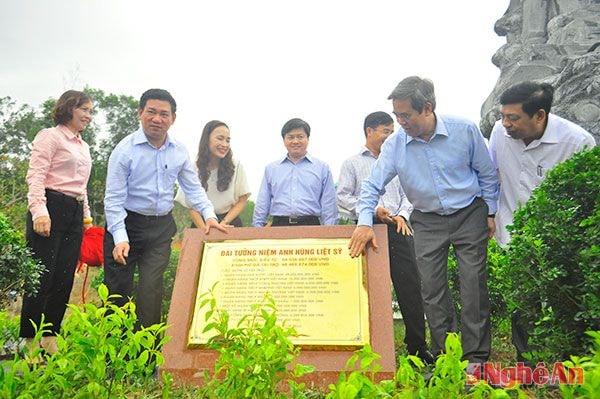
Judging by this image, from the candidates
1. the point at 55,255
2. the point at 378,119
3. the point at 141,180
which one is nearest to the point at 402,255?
the point at 378,119

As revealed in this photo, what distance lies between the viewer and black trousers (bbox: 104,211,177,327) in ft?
11.6

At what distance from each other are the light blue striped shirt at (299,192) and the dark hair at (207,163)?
1.19 feet

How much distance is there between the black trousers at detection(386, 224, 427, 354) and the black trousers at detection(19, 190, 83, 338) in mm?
2654

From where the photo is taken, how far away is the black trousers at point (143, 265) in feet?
11.6

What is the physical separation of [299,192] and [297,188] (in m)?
0.04

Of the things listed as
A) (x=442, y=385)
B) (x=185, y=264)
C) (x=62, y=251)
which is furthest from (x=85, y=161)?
(x=442, y=385)

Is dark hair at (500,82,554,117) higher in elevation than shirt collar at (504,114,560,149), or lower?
higher

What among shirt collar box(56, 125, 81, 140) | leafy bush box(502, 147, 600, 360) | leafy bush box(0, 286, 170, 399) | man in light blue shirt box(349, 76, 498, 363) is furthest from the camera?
shirt collar box(56, 125, 81, 140)

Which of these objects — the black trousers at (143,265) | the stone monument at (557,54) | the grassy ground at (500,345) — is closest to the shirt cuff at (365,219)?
the black trousers at (143,265)

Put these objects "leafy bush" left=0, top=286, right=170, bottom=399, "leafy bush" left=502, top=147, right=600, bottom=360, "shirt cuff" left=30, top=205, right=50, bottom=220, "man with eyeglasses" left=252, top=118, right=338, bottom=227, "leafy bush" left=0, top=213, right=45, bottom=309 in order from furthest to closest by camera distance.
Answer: "man with eyeglasses" left=252, top=118, right=338, bottom=227, "shirt cuff" left=30, top=205, right=50, bottom=220, "leafy bush" left=0, top=213, right=45, bottom=309, "leafy bush" left=502, top=147, right=600, bottom=360, "leafy bush" left=0, top=286, right=170, bottom=399

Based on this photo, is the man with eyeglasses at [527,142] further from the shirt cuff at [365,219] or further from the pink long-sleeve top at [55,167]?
the pink long-sleeve top at [55,167]

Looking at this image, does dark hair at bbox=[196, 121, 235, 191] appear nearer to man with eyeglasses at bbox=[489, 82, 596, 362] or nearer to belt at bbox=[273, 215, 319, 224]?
belt at bbox=[273, 215, 319, 224]

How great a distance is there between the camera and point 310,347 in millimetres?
2822

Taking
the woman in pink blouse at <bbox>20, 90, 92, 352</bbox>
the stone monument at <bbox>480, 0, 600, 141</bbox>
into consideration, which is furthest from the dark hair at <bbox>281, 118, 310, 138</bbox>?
the stone monument at <bbox>480, 0, 600, 141</bbox>
